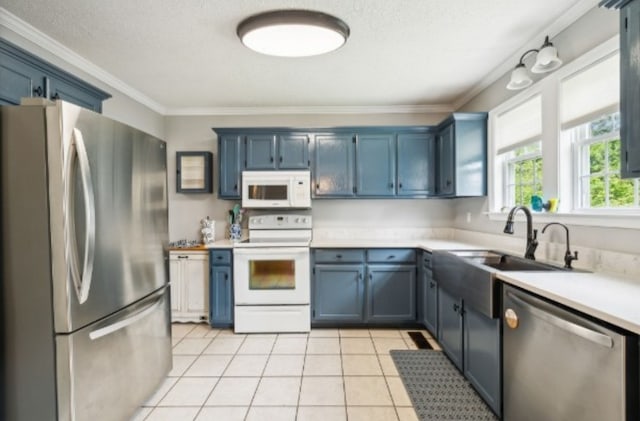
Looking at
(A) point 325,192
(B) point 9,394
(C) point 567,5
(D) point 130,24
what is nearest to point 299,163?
(A) point 325,192

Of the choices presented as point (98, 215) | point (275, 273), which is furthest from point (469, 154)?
point (98, 215)

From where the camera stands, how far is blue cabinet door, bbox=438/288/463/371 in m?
2.29

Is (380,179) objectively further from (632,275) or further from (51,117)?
(51,117)

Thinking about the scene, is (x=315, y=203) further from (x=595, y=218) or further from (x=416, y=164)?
(x=595, y=218)

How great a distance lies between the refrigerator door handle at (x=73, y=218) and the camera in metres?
1.38

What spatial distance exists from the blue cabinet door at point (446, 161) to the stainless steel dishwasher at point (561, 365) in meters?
1.69

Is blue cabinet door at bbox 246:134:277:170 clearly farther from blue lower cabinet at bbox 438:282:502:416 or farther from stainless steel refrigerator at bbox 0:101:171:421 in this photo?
blue lower cabinet at bbox 438:282:502:416

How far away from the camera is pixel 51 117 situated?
1345 millimetres

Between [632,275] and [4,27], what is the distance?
13.0ft

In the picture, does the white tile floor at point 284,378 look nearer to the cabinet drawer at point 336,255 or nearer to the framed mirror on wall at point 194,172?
the cabinet drawer at point 336,255

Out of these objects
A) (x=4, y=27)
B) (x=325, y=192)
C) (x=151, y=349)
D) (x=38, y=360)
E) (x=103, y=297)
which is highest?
(x=4, y=27)

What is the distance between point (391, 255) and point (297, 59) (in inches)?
79.9

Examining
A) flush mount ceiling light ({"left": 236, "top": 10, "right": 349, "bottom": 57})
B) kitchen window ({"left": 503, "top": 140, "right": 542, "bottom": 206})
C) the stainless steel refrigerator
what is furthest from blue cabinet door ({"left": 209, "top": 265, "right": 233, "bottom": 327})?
kitchen window ({"left": 503, "top": 140, "right": 542, "bottom": 206})

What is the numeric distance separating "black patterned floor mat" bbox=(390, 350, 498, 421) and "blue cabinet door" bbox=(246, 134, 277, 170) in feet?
7.56
